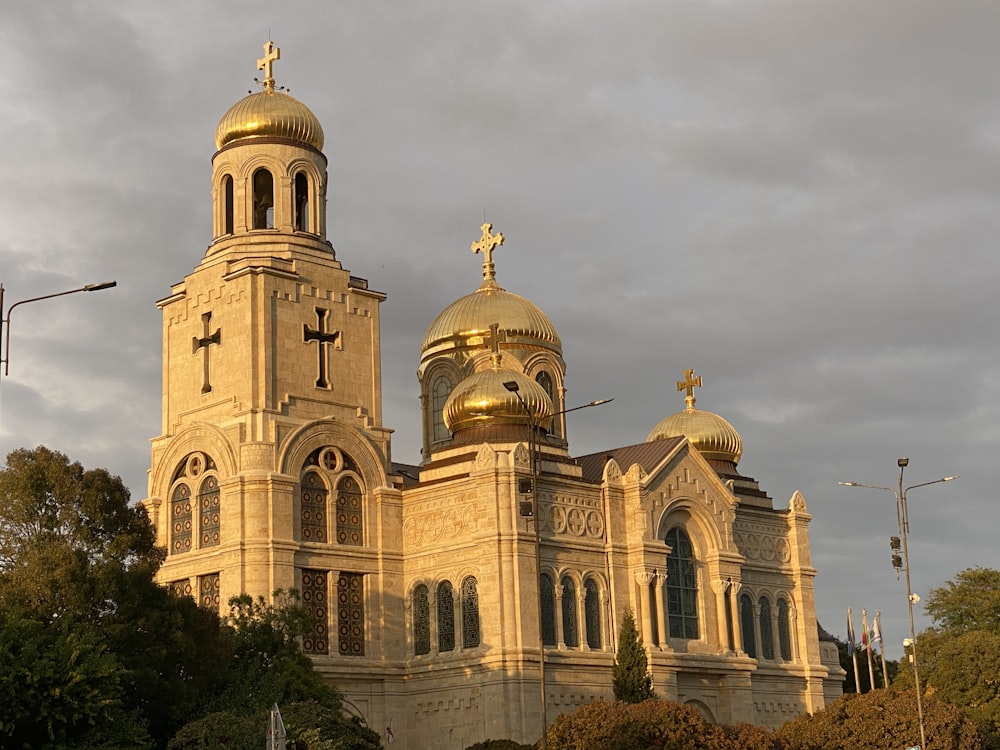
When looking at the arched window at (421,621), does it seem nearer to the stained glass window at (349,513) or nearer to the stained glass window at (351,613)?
the stained glass window at (351,613)

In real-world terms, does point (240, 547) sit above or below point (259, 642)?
above

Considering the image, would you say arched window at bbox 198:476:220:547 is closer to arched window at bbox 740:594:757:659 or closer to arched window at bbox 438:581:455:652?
arched window at bbox 438:581:455:652

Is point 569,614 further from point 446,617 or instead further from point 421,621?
point 421,621

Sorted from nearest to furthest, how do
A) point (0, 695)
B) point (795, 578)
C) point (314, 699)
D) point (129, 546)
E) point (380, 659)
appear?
point (0, 695), point (129, 546), point (314, 699), point (380, 659), point (795, 578)

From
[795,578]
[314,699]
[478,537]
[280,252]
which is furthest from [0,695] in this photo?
[795,578]

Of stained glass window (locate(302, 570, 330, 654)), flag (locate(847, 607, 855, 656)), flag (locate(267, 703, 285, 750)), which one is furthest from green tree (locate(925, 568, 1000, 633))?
flag (locate(267, 703, 285, 750))

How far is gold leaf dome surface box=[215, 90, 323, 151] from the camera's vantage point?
5641 cm

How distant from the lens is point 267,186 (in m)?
57.7

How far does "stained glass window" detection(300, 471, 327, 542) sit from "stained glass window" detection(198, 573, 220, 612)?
10.2ft

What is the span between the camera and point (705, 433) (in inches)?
2601

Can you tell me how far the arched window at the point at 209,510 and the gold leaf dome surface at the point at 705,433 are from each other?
19.6 meters

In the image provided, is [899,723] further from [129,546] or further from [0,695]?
[0,695]

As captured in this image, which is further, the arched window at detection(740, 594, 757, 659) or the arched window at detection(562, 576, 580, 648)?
the arched window at detection(740, 594, 757, 659)

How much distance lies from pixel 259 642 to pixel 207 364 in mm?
13107
